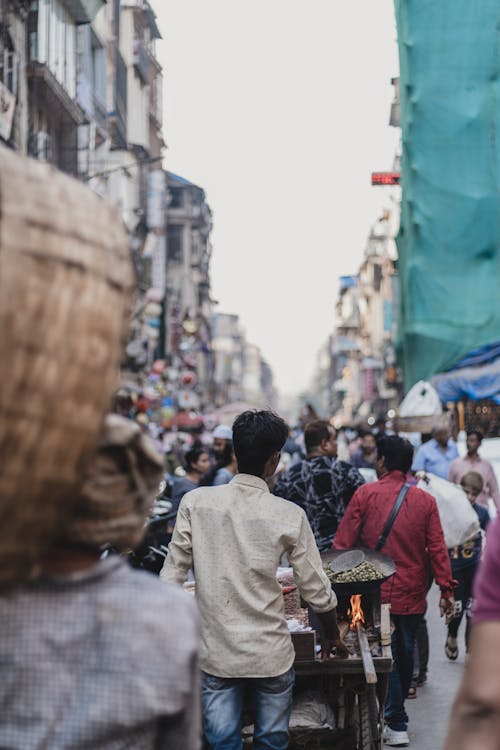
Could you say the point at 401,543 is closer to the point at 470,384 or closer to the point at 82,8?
the point at 470,384

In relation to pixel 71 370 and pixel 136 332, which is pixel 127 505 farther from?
pixel 136 332

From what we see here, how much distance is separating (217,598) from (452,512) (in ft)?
13.3

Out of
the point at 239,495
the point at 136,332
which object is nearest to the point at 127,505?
the point at 239,495

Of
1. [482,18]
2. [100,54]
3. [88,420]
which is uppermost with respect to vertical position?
[100,54]

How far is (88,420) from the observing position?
1.92m

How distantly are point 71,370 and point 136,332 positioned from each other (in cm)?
4171

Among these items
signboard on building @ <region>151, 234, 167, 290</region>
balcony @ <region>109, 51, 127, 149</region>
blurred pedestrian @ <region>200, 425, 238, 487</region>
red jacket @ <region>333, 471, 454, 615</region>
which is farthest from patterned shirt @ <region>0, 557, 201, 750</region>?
signboard on building @ <region>151, 234, 167, 290</region>

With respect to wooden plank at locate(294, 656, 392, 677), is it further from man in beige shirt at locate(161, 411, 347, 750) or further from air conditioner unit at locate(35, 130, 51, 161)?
air conditioner unit at locate(35, 130, 51, 161)

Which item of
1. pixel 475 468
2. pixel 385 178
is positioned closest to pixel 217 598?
pixel 475 468

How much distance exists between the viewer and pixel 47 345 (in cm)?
184

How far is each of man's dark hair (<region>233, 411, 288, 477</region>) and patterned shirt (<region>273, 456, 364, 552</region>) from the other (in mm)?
2276

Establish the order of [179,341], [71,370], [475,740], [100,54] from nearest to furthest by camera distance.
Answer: [71,370] → [475,740] → [100,54] → [179,341]

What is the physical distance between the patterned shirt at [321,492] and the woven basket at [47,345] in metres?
5.11

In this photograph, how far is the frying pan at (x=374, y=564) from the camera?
5.64m
